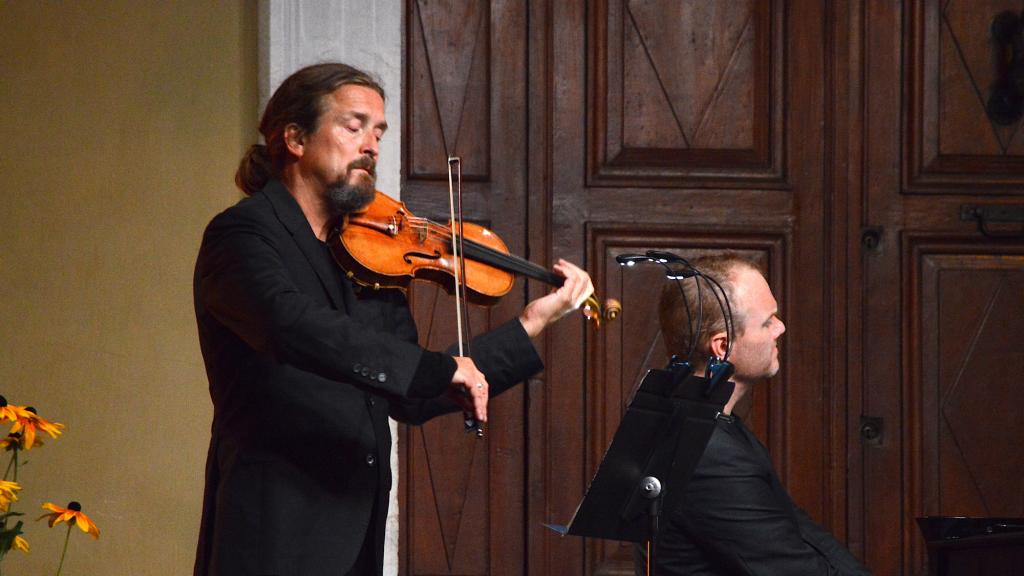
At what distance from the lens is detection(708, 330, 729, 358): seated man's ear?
115 inches

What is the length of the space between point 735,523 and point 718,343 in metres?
0.44

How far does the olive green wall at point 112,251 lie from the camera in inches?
160

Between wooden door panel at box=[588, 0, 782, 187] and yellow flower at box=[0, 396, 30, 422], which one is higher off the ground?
wooden door panel at box=[588, 0, 782, 187]

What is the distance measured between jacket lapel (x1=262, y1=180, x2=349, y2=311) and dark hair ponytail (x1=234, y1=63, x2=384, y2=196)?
125 mm

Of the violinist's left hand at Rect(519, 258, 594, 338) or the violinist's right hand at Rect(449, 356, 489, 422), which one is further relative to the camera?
the violinist's left hand at Rect(519, 258, 594, 338)

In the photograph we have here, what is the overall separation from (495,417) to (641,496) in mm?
1832

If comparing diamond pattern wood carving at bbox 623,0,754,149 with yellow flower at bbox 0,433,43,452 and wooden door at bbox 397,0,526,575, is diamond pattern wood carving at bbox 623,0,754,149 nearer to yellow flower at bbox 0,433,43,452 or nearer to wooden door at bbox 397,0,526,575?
wooden door at bbox 397,0,526,575

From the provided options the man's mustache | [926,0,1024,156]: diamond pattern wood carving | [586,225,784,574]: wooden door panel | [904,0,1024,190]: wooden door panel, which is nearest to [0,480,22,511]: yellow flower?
the man's mustache

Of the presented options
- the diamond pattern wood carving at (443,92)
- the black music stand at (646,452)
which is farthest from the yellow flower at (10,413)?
the diamond pattern wood carving at (443,92)

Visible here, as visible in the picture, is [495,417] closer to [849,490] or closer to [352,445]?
[849,490]

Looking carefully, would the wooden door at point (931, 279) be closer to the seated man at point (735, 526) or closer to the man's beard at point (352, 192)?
the seated man at point (735, 526)

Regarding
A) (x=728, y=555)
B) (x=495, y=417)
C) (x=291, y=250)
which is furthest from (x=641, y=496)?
(x=495, y=417)

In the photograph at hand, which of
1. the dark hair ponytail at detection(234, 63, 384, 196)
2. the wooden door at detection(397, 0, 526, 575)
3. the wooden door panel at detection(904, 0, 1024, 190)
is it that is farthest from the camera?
the wooden door panel at detection(904, 0, 1024, 190)

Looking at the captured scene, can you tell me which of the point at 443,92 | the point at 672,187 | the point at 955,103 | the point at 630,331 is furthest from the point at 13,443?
the point at 955,103
